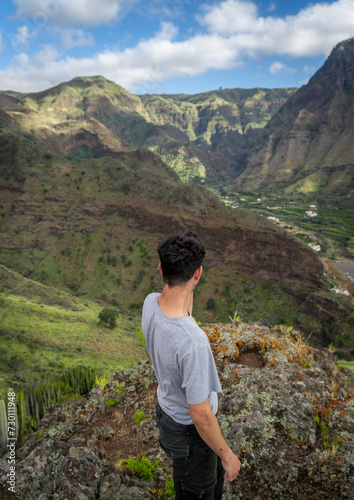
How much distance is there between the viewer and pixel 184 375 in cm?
207

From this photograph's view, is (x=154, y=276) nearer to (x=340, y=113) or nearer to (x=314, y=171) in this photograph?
(x=314, y=171)

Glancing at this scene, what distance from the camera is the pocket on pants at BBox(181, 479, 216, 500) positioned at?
2.56 m

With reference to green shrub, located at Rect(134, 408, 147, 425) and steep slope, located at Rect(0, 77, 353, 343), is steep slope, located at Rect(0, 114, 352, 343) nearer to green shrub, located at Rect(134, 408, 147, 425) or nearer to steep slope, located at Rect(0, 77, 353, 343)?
steep slope, located at Rect(0, 77, 353, 343)

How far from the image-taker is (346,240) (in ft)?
282

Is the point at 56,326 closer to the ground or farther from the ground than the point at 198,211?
closer to the ground

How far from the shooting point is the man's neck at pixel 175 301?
7.30 feet

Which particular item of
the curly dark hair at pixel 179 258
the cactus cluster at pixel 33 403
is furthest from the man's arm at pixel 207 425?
the cactus cluster at pixel 33 403

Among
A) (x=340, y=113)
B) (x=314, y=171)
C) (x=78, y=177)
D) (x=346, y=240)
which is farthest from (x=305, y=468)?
(x=340, y=113)

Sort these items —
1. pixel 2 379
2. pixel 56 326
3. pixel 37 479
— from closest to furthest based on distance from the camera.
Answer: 1. pixel 37 479
2. pixel 2 379
3. pixel 56 326

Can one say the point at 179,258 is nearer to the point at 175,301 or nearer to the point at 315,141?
the point at 175,301

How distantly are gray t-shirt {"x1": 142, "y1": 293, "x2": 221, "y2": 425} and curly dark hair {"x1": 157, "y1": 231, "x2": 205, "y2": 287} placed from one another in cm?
33

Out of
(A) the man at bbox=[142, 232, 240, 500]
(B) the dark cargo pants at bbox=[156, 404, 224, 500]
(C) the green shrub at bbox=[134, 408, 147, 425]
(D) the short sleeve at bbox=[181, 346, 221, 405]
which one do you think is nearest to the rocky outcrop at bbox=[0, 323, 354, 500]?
(C) the green shrub at bbox=[134, 408, 147, 425]

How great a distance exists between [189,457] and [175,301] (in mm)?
1527

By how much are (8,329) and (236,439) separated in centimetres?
2322
